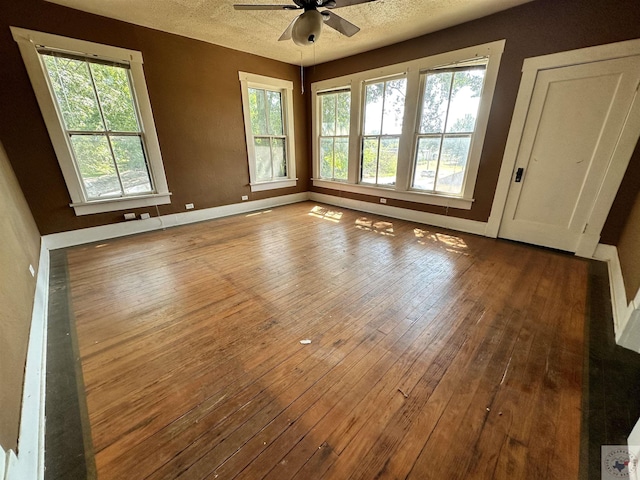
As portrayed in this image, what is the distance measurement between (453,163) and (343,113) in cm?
241

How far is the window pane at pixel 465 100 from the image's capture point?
3408 mm

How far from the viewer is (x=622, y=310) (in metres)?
1.94

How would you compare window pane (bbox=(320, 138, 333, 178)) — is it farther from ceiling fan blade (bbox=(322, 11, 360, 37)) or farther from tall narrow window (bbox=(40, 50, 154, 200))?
tall narrow window (bbox=(40, 50, 154, 200))

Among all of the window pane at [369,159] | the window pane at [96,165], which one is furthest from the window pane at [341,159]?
the window pane at [96,165]

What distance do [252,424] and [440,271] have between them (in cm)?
229

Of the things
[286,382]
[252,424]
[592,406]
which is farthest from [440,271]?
[252,424]

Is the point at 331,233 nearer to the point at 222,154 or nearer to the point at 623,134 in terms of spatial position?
the point at 222,154

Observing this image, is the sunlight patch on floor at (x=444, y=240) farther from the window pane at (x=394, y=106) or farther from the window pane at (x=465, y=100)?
the window pane at (x=394, y=106)

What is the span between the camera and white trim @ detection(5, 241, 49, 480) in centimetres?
97

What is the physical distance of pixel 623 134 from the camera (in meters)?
2.59

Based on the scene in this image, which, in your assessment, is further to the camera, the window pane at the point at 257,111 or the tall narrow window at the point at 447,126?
the window pane at the point at 257,111

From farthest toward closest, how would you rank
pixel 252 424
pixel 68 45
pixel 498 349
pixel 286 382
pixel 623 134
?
pixel 68 45, pixel 623 134, pixel 498 349, pixel 286 382, pixel 252 424

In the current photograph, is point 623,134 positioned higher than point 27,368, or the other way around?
point 623,134

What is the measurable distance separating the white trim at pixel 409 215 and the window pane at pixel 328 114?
138 cm
